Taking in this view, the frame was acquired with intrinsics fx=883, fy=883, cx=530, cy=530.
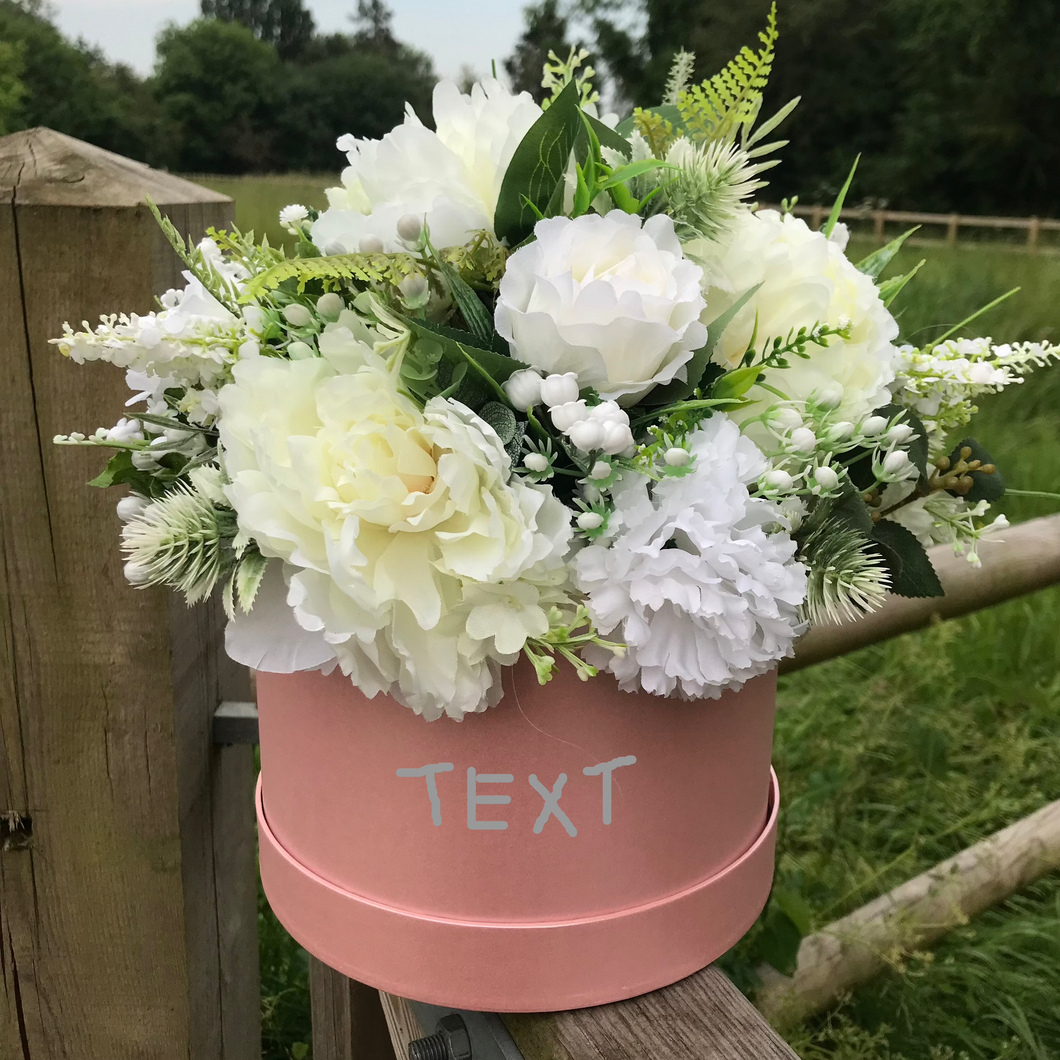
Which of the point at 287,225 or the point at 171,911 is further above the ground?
the point at 287,225

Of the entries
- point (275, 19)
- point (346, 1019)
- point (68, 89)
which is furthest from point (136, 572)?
point (275, 19)

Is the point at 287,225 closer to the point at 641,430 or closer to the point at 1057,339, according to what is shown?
the point at 641,430

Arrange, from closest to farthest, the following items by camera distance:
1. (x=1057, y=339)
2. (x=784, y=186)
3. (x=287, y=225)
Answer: (x=287, y=225) → (x=1057, y=339) → (x=784, y=186)

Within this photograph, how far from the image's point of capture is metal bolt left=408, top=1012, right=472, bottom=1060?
Answer: 1.83 ft

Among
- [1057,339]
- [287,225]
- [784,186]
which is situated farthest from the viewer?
[784,186]

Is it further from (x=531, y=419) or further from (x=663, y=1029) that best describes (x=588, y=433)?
(x=663, y=1029)

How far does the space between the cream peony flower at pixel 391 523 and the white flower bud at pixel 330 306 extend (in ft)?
Answer: 0.12

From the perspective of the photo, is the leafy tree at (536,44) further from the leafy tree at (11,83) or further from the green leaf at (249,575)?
the green leaf at (249,575)

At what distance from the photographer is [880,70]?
8.96 metres

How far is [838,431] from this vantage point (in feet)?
1.40

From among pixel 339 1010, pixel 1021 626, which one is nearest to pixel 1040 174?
pixel 1021 626

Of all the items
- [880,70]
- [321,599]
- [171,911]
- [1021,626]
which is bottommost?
[1021,626]

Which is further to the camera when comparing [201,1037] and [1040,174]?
[1040,174]

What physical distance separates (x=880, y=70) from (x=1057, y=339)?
7092mm
